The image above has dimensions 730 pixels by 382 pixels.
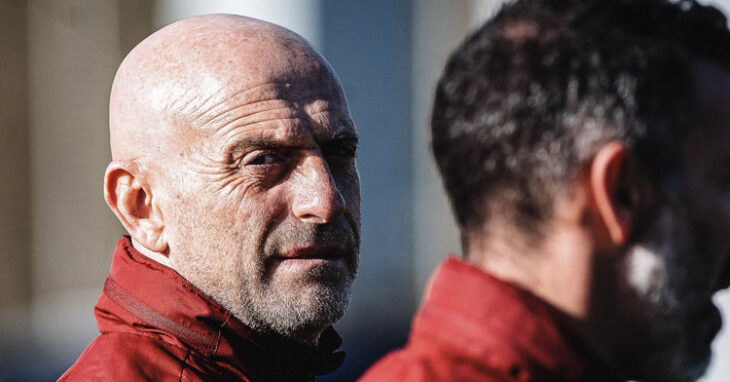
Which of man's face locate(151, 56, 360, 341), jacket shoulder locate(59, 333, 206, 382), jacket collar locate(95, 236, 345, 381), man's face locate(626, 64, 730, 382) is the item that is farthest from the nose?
man's face locate(626, 64, 730, 382)

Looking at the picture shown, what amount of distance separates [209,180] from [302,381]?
0.63 m

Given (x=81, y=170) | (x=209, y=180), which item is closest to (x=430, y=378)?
(x=209, y=180)

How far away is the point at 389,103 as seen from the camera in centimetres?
834

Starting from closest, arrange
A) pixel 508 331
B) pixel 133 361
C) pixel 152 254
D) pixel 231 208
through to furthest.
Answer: pixel 508 331
pixel 133 361
pixel 231 208
pixel 152 254

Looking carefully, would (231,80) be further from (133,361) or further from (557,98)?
(557,98)

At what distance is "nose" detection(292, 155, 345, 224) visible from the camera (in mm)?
2506

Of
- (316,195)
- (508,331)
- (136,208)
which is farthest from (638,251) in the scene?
(136,208)

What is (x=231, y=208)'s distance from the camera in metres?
2.51

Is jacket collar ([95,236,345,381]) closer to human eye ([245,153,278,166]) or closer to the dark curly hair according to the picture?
human eye ([245,153,278,166])

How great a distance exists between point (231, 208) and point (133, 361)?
18.9 inches

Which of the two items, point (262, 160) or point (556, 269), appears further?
point (262, 160)

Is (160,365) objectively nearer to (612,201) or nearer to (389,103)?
(612,201)

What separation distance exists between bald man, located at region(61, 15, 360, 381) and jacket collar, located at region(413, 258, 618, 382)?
3.59ft

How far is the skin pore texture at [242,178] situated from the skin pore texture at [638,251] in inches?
42.2
